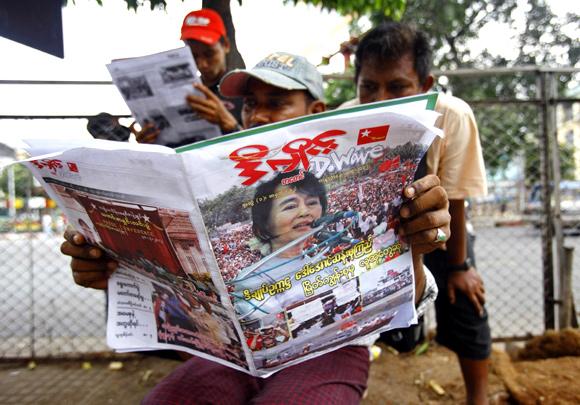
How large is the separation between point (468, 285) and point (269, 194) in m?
1.21

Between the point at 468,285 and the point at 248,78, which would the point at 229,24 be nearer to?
the point at 248,78

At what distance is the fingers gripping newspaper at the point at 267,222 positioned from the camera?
78cm

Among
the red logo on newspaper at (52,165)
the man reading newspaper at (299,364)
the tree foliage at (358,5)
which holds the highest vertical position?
the tree foliage at (358,5)

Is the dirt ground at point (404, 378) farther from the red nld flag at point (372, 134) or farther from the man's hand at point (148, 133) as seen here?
the red nld flag at point (372, 134)

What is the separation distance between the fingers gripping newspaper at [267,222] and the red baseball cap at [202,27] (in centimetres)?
116

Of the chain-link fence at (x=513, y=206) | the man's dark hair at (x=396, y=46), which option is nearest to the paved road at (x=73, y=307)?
the chain-link fence at (x=513, y=206)

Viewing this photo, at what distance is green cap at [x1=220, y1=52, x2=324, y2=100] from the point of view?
1.35 m

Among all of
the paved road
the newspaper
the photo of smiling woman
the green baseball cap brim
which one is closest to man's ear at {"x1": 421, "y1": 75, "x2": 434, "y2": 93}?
the green baseball cap brim

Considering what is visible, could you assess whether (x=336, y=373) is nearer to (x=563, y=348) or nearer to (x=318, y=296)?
(x=318, y=296)

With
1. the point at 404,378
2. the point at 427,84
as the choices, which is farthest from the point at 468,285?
the point at 404,378

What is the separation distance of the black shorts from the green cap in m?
0.85

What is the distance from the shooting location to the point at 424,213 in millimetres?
966

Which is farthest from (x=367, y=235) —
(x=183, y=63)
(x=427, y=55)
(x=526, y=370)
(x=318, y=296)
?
(x=526, y=370)

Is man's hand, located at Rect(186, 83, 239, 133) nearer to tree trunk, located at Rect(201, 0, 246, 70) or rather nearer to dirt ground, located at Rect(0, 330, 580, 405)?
tree trunk, located at Rect(201, 0, 246, 70)
